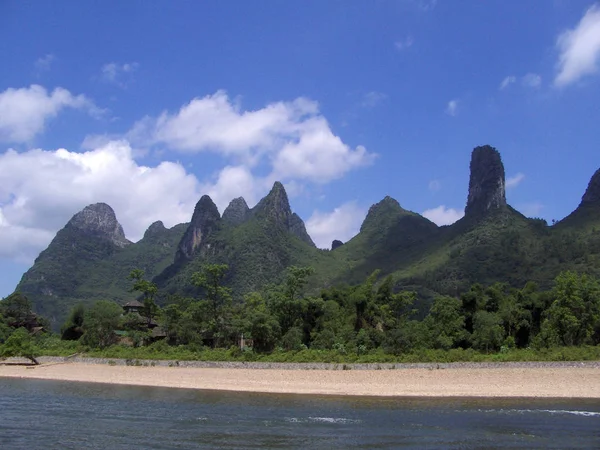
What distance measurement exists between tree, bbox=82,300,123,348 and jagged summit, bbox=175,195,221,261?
9687 centimetres

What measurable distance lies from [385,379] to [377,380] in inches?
18.1

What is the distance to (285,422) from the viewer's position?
1962 cm

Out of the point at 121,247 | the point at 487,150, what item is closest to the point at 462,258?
the point at 487,150

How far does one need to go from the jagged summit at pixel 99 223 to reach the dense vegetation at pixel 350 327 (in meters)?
131

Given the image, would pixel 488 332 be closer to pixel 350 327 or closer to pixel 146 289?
pixel 350 327

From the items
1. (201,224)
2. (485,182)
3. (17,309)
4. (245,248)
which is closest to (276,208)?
(245,248)

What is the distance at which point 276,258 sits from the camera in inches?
5438

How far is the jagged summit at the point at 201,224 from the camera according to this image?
15162cm

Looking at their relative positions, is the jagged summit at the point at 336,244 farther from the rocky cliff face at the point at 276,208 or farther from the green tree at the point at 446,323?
the green tree at the point at 446,323

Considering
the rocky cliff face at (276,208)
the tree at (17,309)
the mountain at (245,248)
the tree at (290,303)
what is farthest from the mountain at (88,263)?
the tree at (290,303)

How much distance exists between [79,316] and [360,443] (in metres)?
54.7

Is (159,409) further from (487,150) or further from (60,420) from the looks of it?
(487,150)

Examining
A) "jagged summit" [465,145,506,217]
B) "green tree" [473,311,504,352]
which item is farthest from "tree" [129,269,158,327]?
"jagged summit" [465,145,506,217]

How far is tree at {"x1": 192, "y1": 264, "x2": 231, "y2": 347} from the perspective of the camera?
5309 centimetres
